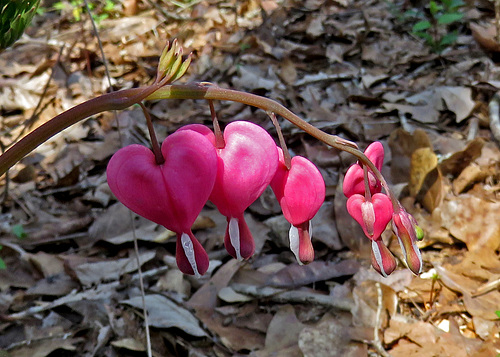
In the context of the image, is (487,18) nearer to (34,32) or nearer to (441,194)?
(441,194)

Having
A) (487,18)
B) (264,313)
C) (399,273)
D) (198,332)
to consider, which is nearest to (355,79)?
(487,18)

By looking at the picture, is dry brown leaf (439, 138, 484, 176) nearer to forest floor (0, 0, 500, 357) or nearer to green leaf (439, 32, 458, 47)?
forest floor (0, 0, 500, 357)

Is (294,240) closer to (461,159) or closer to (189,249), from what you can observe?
(189,249)

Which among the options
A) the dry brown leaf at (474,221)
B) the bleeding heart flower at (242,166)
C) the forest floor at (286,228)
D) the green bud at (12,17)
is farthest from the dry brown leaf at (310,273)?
the green bud at (12,17)

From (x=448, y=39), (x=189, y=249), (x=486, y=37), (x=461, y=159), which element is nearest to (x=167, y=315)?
(x=189, y=249)

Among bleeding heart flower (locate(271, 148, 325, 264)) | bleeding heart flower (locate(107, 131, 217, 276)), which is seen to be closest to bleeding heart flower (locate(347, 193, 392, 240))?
bleeding heart flower (locate(271, 148, 325, 264))

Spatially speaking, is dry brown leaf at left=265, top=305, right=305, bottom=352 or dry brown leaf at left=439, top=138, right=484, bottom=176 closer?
dry brown leaf at left=265, top=305, right=305, bottom=352
